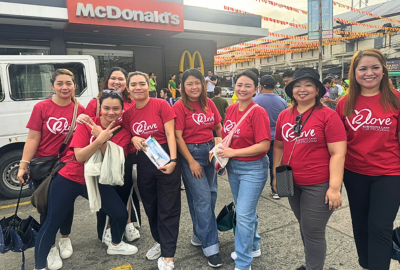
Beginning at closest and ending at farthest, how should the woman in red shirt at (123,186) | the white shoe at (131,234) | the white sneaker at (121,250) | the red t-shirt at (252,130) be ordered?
1. the red t-shirt at (252,130)
2. the white sneaker at (121,250)
3. the woman in red shirt at (123,186)
4. the white shoe at (131,234)

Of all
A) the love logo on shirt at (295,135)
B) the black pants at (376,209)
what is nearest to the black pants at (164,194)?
the love logo on shirt at (295,135)

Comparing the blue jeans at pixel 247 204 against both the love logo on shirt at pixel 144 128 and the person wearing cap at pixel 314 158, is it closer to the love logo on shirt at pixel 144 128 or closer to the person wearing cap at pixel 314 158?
the person wearing cap at pixel 314 158

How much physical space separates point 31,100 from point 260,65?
145ft

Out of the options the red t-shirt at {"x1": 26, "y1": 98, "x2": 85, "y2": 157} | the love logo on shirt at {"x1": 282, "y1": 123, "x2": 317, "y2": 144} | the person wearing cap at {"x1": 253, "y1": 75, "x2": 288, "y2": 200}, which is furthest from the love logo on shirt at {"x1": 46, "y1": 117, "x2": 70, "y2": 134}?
the person wearing cap at {"x1": 253, "y1": 75, "x2": 288, "y2": 200}

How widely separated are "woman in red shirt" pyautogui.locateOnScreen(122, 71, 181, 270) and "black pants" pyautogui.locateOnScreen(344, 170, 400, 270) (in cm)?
145

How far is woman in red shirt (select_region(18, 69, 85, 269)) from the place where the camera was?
255 centimetres

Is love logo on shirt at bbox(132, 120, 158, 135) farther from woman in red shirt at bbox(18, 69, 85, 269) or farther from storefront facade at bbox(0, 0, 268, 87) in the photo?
storefront facade at bbox(0, 0, 268, 87)

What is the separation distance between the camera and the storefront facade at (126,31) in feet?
28.8

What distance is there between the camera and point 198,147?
254 centimetres

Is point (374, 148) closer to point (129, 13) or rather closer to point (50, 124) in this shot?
point (50, 124)

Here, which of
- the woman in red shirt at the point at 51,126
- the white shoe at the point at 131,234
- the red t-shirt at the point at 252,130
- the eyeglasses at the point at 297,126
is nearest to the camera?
the eyeglasses at the point at 297,126

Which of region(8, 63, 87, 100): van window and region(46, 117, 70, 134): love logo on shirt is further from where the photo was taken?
region(8, 63, 87, 100): van window

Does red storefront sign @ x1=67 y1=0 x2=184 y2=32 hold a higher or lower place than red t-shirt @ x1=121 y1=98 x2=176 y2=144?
higher

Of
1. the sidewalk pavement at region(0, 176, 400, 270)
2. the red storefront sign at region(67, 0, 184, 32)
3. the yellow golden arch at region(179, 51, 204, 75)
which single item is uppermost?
the red storefront sign at region(67, 0, 184, 32)
